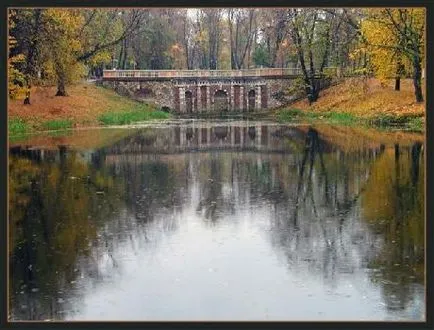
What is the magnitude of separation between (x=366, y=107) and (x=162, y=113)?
18.5 meters

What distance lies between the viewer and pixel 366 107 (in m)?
41.4

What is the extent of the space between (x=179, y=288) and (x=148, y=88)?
1933 inches

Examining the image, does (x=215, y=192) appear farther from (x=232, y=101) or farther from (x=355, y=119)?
(x=232, y=101)

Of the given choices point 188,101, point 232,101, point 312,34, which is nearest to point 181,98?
point 188,101

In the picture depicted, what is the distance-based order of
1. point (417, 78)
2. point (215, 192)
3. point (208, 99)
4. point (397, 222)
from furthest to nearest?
point (208, 99)
point (417, 78)
point (215, 192)
point (397, 222)

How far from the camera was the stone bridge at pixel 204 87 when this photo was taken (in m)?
57.3

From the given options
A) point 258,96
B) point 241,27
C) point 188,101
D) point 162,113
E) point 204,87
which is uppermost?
point 241,27

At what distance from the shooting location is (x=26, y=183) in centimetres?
1848

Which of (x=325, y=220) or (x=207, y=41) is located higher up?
(x=207, y=41)

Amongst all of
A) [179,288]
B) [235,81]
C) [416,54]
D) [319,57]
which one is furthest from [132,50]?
[179,288]

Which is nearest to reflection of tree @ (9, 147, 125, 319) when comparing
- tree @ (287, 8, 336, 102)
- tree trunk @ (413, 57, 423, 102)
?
tree trunk @ (413, 57, 423, 102)

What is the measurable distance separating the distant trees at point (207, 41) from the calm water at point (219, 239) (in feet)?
38.0

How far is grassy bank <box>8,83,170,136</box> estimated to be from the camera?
3431cm

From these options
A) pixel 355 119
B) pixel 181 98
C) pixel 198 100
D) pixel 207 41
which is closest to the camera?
pixel 355 119
